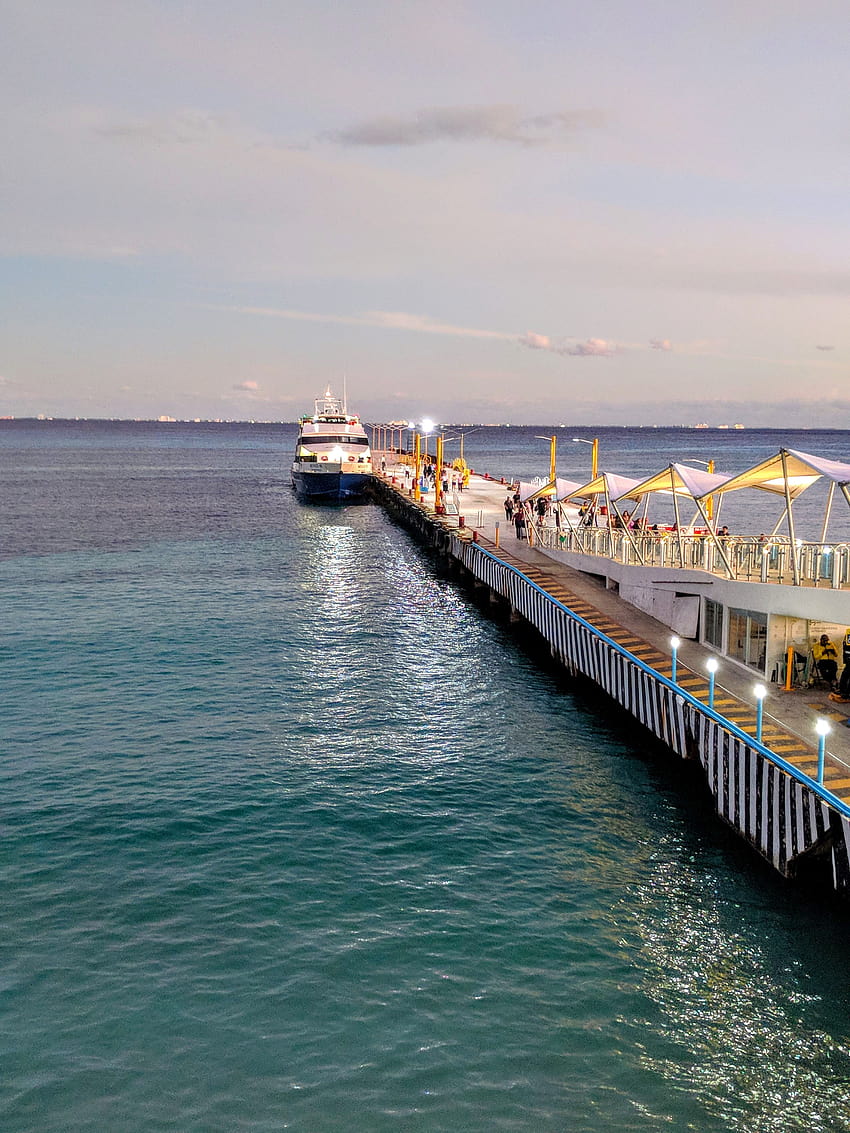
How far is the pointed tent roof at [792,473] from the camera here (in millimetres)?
27469

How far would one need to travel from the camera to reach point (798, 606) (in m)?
27.0

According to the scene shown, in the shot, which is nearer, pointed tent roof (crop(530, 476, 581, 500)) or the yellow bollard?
the yellow bollard

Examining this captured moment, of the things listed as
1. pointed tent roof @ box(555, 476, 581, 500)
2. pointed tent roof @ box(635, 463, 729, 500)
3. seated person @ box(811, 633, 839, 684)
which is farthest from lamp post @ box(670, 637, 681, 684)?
pointed tent roof @ box(555, 476, 581, 500)

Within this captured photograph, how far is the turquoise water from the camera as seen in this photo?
14.4 metres

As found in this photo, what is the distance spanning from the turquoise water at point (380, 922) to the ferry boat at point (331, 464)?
237ft

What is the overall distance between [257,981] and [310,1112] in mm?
3353

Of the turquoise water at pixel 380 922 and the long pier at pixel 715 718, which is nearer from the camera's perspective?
the turquoise water at pixel 380 922

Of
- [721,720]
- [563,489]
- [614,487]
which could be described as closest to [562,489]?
[563,489]

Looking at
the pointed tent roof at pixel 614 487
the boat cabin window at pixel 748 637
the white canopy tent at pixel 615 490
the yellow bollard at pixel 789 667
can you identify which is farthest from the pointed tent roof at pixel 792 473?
the pointed tent roof at pixel 614 487

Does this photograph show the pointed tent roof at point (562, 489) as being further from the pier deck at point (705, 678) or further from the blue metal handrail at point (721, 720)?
the blue metal handrail at point (721, 720)

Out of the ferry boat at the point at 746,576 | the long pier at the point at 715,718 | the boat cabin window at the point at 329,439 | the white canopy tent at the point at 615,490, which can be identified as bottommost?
the long pier at the point at 715,718

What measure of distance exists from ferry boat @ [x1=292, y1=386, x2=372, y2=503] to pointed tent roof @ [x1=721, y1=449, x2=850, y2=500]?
77.3m

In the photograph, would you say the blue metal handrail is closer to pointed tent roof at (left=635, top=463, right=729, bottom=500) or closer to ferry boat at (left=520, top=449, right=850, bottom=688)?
ferry boat at (left=520, top=449, right=850, bottom=688)

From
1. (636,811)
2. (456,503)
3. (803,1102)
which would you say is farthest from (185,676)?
(456,503)
